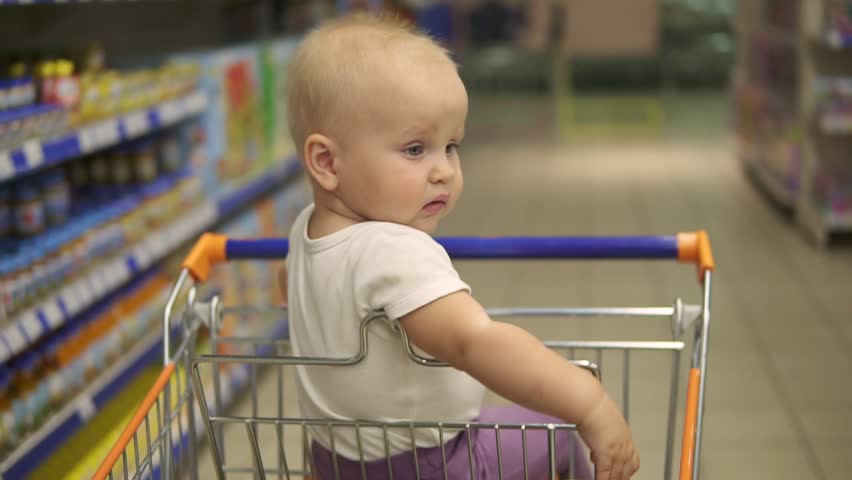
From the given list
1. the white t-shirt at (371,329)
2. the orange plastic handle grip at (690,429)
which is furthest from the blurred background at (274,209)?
the white t-shirt at (371,329)

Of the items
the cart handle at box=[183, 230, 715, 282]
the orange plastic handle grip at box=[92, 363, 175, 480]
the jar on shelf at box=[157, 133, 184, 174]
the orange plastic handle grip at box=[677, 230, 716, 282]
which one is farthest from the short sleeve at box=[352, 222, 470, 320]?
the jar on shelf at box=[157, 133, 184, 174]

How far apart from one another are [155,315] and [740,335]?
2383 mm

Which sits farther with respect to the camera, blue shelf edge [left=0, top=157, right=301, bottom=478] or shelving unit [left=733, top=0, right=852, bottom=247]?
shelving unit [left=733, top=0, right=852, bottom=247]

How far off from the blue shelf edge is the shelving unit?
283 centimetres

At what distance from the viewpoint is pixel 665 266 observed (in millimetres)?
5531

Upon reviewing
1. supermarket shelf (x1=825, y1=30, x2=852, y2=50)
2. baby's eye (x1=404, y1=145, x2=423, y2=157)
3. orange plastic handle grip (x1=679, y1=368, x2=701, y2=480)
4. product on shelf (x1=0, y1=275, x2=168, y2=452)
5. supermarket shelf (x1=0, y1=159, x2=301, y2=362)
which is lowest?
product on shelf (x1=0, y1=275, x2=168, y2=452)

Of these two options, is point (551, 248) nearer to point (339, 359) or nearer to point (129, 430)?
point (339, 359)

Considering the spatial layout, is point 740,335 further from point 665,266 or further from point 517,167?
point 517,167

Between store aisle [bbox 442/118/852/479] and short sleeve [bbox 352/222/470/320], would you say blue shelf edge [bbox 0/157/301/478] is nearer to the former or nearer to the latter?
store aisle [bbox 442/118/852/479]

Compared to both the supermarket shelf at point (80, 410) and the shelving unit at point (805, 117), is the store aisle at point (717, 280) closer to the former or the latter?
the shelving unit at point (805, 117)

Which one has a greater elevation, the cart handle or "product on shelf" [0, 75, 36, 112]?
"product on shelf" [0, 75, 36, 112]

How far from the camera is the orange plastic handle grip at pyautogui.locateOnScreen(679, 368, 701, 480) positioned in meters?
1.37

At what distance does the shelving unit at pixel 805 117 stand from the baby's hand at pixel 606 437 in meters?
4.57

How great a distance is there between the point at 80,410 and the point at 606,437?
185 cm
